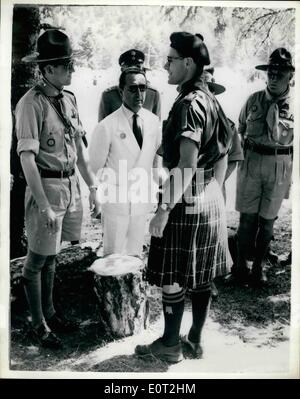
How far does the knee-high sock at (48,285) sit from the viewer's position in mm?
4582

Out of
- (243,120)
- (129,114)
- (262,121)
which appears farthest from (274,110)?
(129,114)

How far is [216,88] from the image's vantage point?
15.0 ft

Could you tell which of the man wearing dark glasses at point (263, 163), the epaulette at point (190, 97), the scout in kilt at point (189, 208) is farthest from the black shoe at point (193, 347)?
the epaulette at point (190, 97)

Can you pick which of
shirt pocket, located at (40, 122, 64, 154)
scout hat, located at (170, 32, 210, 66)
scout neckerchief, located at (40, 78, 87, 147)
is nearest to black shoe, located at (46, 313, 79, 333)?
shirt pocket, located at (40, 122, 64, 154)

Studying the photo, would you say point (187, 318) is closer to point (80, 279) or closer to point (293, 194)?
point (80, 279)

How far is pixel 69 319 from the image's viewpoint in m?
4.68

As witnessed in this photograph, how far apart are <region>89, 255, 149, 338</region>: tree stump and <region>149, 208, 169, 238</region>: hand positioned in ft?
1.34

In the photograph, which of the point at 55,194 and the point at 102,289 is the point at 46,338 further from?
the point at 55,194

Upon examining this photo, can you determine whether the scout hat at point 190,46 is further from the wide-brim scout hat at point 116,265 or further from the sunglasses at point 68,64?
the wide-brim scout hat at point 116,265

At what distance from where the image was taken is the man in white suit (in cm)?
454

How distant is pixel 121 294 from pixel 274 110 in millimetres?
1904

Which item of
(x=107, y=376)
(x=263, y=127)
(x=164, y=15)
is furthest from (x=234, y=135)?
(x=107, y=376)

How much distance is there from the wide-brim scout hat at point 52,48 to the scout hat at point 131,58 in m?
0.39
